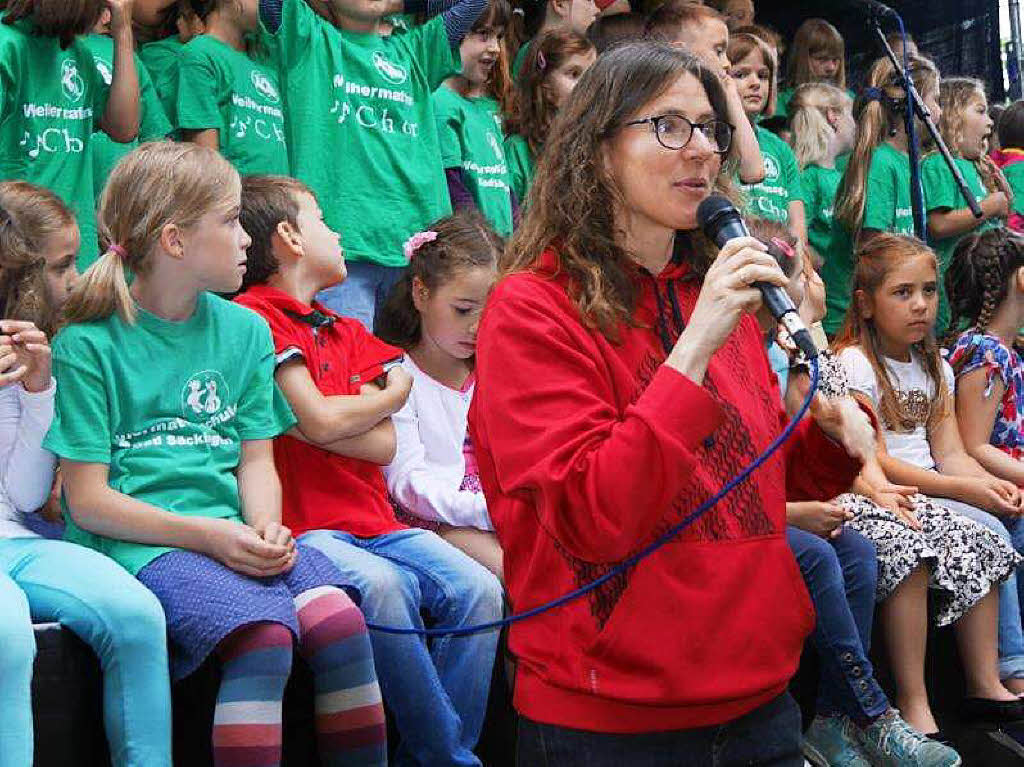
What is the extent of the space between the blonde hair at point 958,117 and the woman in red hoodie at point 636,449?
472cm

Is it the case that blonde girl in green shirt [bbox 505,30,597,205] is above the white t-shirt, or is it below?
above

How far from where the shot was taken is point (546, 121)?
4863mm

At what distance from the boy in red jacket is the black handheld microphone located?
1.29 meters

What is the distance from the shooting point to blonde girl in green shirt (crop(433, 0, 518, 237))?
4.49 meters

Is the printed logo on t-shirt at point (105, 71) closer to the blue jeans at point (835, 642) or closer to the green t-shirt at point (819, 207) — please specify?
the blue jeans at point (835, 642)

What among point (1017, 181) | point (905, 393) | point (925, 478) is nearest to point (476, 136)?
point (905, 393)

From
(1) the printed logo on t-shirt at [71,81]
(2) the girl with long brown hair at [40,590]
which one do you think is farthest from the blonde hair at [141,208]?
(1) the printed logo on t-shirt at [71,81]

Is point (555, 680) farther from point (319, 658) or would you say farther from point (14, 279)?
point (14, 279)

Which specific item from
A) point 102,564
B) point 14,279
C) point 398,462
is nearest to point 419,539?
point 398,462

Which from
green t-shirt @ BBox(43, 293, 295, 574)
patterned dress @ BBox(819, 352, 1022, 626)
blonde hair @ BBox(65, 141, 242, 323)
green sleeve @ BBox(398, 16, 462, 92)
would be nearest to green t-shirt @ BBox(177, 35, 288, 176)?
green sleeve @ BBox(398, 16, 462, 92)

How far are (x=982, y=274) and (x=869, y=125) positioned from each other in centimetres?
127

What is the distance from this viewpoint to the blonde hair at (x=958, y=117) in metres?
6.22

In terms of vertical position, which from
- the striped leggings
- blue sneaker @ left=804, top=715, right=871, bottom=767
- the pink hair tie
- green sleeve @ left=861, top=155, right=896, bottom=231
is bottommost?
blue sneaker @ left=804, top=715, right=871, bottom=767

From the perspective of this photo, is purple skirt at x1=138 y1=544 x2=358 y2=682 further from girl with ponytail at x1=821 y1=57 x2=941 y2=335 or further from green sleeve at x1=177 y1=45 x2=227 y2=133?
girl with ponytail at x1=821 y1=57 x2=941 y2=335
